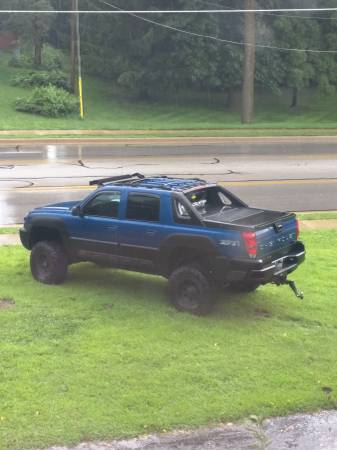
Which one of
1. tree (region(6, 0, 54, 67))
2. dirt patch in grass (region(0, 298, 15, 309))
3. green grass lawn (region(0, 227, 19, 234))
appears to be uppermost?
tree (region(6, 0, 54, 67))

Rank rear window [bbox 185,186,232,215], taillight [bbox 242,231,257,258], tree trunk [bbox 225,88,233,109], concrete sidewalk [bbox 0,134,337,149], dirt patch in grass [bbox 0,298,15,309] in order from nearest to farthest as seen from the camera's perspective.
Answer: taillight [bbox 242,231,257,258]
dirt patch in grass [bbox 0,298,15,309]
rear window [bbox 185,186,232,215]
concrete sidewalk [bbox 0,134,337,149]
tree trunk [bbox 225,88,233,109]

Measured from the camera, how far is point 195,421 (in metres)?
5.05

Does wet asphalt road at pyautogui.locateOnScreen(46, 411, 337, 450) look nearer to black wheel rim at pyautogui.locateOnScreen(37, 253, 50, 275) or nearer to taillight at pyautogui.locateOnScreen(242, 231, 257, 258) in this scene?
taillight at pyautogui.locateOnScreen(242, 231, 257, 258)

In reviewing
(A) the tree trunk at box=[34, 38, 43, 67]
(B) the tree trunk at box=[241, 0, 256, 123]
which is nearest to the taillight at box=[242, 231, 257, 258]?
(B) the tree trunk at box=[241, 0, 256, 123]

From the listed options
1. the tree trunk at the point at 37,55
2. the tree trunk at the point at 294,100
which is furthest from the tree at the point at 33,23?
the tree trunk at the point at 294,100

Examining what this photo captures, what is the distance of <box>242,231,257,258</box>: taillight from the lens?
681 cm

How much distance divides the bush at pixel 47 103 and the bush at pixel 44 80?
4334 millimetres

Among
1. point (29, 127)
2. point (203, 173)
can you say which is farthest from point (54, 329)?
point (29, 127)

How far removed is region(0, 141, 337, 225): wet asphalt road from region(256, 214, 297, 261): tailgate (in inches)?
244

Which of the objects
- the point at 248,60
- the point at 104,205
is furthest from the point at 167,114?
the point at 104,205

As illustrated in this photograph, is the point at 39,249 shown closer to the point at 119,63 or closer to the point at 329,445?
the point at 329,445

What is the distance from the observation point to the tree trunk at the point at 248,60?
105ft

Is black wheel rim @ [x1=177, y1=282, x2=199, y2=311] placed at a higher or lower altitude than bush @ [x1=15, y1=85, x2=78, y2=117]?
lower

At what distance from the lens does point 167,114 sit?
1544 inches
